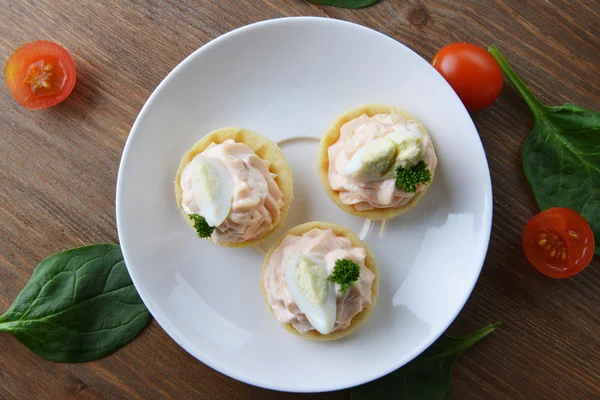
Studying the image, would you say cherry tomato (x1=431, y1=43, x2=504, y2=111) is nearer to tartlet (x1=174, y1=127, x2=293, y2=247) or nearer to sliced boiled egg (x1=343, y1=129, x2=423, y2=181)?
sliced boiled egg (x1=343, y1=129, x2=423, y2=181)

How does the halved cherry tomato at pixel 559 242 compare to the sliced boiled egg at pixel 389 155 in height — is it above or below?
below

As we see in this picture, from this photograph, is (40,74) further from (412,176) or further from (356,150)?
(412,176)

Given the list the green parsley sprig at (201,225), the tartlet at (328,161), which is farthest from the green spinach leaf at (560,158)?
the green parsley sprig at (201,225)

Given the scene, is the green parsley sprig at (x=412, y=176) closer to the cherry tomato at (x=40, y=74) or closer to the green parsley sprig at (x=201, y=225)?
the green parsley sprig at (x=201, y=225)

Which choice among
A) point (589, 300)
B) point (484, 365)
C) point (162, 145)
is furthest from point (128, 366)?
point (589, 300)

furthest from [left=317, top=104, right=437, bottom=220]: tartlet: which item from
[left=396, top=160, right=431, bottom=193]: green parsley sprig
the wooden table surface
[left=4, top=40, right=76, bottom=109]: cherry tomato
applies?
[left=4, top=40, right=76, bottom=109]: cherry tomato

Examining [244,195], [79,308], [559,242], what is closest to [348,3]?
[244,195]
